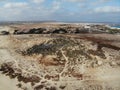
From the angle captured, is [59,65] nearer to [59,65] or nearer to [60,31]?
[59,65]

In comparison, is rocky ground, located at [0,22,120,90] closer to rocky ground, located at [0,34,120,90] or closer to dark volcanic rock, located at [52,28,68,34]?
rocky ground, located at [0,34,120,90]

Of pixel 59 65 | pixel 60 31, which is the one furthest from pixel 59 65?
pixel 60 31

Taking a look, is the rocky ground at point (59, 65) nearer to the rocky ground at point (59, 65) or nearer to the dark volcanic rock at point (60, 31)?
the rocky ground at point (59, 65)

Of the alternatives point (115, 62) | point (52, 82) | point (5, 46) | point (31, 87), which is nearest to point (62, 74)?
point (52, 82)

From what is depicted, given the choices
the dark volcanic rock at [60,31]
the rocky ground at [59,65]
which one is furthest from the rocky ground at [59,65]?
the dark volcanic rock at [60,31]

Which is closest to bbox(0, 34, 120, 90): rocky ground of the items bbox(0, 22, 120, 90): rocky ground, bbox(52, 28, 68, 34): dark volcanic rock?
bbox(0, 22, 120, 90): rocky ground

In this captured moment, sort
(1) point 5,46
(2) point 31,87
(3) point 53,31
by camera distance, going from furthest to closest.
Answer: (3) point 53,31 → (1) point 5,46 → (2) point 31,87

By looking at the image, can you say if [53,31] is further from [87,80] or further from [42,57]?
[87,80]

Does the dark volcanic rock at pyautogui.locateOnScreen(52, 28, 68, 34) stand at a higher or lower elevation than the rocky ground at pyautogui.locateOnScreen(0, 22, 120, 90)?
higher
